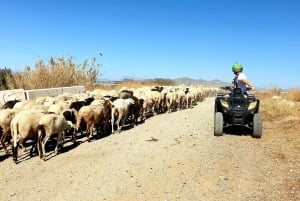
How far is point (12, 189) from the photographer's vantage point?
758cm

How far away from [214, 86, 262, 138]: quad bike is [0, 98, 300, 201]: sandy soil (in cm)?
38

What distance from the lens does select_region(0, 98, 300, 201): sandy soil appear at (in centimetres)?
672

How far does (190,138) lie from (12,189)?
5.25 m

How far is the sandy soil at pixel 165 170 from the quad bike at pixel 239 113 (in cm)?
38

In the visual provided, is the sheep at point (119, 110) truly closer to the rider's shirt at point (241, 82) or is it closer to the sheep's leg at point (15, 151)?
the sheep's leg at point (15, 151)

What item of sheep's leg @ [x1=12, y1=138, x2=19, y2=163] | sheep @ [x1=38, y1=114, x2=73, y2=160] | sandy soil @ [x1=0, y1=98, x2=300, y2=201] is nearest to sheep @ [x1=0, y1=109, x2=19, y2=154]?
sandy soil @ [x1=0, y1=98, x2=300, y2=201]

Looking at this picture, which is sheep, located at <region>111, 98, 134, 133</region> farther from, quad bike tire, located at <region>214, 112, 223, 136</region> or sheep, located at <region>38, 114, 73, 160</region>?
quad bike tire, located at <region>214, 112, 223, 136</region>

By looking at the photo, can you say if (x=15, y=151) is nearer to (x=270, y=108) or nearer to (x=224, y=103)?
(x=224, y=103)

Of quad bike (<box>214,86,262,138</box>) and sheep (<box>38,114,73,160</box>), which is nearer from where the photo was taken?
sheep (<box>38,114,73,160</box>)

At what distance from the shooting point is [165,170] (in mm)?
7781

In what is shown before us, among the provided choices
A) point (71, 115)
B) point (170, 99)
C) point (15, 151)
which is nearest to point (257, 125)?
point (71, 115)

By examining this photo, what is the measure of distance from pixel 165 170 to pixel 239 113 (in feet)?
12.8

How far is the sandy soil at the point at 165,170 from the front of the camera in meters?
6.72

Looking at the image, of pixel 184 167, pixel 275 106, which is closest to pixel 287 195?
pixel 184 167
